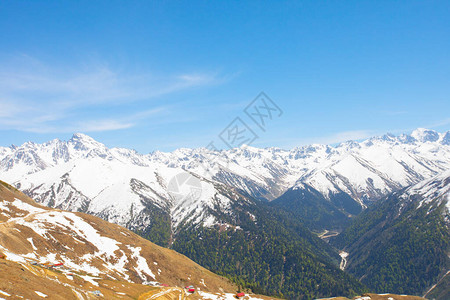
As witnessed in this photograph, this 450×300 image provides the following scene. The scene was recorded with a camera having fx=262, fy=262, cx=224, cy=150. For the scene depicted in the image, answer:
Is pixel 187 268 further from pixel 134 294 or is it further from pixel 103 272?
pixel 134 294

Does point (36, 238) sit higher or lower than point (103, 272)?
higher

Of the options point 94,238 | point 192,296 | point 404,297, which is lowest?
point 404,297

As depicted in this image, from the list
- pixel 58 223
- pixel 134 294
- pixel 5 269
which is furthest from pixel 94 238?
pixel 5 269

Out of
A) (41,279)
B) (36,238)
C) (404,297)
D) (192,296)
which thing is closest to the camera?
(41,279)

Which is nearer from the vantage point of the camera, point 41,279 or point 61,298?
point 61,298

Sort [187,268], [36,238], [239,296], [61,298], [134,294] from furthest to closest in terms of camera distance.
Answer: [187,268], [36,238], [239,296], [134,294], [61,298]

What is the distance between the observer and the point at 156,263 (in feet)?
577

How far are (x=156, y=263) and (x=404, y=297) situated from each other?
16097 centimetres

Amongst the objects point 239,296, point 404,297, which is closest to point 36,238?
point 239,296

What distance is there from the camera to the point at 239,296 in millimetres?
130875

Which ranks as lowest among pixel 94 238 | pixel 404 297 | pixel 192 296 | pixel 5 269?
pixel 404 297

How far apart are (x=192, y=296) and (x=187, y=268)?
2688 inches

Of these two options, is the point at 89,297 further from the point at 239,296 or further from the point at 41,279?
the point at 239,296

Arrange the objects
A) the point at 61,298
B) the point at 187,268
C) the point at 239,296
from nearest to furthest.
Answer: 1. the point at 61,298
2. the point at 239,296
3. the point at 187,268
